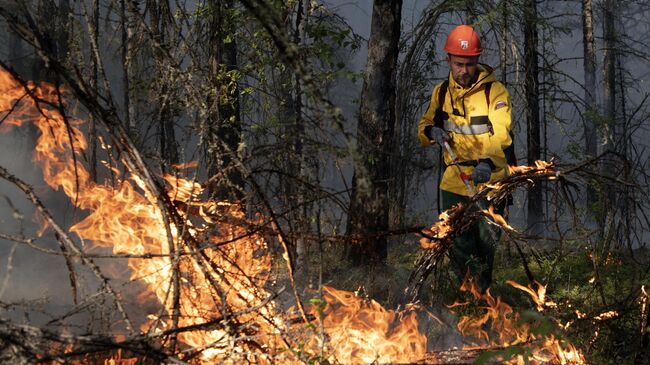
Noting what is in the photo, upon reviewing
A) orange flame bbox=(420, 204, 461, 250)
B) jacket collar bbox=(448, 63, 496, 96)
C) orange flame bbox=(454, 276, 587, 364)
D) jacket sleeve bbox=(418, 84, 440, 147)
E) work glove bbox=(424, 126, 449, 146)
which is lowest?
orange flame bbox=(454, 276, 587, 364)

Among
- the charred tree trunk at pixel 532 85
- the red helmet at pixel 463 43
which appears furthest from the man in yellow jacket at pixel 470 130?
the charred tree trunk at pixel 532 85

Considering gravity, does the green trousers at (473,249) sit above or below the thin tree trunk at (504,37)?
below

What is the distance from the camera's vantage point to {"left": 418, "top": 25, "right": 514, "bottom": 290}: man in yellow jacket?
542cm

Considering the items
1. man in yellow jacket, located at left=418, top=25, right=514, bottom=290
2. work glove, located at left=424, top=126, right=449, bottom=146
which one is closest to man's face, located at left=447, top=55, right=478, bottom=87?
man in yellow jacket, located at left=418, top=25, right=514, bottom=290

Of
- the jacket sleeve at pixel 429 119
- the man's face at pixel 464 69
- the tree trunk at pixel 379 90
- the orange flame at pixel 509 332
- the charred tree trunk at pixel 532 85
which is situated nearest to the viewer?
the orange flame at pixel 509 332

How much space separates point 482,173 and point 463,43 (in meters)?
1.16

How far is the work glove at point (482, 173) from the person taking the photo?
5324 millimetres

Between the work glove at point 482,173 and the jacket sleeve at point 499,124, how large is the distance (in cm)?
13

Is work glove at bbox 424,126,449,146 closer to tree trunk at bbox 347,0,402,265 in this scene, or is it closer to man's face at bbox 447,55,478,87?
man's face at bbox 447,55,478,87

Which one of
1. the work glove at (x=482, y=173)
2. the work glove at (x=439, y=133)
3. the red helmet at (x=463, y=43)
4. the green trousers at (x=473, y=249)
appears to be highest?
the red helmet at (x=463, y=43)

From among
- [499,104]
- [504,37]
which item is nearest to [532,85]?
[504,37]

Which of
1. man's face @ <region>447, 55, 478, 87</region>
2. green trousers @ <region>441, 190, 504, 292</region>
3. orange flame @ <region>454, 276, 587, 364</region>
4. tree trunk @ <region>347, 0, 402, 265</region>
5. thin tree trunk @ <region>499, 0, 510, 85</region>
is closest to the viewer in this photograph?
orange flame @ <region>454, 276, 587, 364</region>

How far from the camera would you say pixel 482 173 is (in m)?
5.32

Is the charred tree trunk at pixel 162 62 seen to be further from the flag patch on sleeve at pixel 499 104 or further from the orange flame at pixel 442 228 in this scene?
the flag patch on sleeve at pixel 499 104
